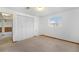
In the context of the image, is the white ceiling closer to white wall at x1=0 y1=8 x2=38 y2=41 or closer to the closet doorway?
white wall at x1=0 y1=8 x2=38 y2=41

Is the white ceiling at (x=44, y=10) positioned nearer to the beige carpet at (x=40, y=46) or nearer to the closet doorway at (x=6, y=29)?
the closet doorway at (x=6, y=29)

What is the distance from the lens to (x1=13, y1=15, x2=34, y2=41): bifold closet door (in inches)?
78.9

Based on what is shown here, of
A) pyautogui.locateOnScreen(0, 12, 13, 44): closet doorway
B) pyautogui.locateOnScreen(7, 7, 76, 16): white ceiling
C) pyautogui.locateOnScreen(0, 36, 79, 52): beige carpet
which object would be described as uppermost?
pyautogui.locateOnScreen(7, 7, 76, 16): white ceiling

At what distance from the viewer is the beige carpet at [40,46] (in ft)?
6.46

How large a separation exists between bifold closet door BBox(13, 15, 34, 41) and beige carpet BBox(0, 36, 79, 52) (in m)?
0.11

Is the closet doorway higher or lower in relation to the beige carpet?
higher

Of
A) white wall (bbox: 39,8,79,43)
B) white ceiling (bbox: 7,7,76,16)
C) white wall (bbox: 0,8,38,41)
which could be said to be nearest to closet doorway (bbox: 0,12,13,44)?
white wall (bbox: 0,8,38,41)

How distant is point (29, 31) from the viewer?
6.88 ft

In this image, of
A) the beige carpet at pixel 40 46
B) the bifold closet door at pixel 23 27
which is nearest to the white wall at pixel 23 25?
the bifold closet door at pixel 23 27

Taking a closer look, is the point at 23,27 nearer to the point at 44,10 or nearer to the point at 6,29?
the point at 6,29

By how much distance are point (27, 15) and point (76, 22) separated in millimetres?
976

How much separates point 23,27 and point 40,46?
52 centimetres

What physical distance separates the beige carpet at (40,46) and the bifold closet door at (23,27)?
0.36 feet
